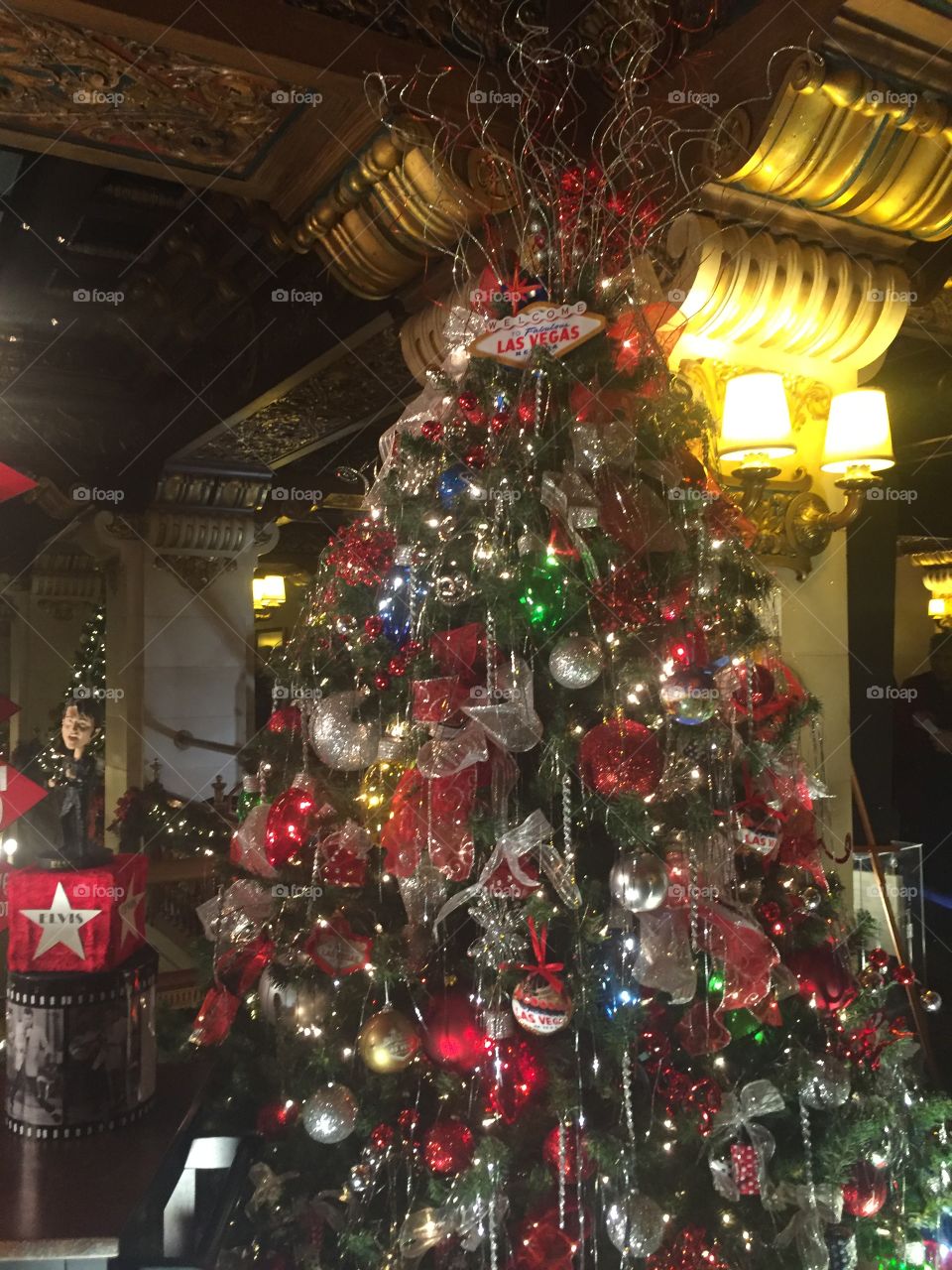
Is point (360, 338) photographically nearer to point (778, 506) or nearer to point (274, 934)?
point (778, 506)

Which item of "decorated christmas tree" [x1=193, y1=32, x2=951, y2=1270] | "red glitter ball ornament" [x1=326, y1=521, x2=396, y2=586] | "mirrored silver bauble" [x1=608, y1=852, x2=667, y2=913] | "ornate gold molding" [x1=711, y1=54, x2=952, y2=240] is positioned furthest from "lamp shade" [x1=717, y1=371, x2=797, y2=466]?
"mirrored silver bauble" [x1=608, y1=852, x2=667, y2=913]

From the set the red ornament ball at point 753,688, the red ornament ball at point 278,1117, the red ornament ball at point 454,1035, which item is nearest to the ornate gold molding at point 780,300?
the red ornament ball at point 753,688

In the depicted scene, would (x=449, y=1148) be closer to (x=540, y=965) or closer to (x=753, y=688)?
(x=540, y=965)

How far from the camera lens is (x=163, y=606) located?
4.11 m

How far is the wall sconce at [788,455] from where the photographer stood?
224cm

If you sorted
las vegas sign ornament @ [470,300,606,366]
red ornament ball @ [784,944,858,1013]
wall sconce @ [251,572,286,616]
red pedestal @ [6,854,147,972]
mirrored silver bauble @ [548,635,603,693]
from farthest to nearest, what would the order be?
wall sconce @ [251,572,286,616] < red ornament ball @ [784,944,858,1013] < las vegas sign ornament @ [470,300,606,366] < mirrored silver bauble @ [548,635,603,693] < red pedestal @ [6,854,147,972]

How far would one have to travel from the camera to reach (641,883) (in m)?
1.34

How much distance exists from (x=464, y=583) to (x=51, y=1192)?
0.89m

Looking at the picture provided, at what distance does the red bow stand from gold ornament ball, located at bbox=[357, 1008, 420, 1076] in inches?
6.7

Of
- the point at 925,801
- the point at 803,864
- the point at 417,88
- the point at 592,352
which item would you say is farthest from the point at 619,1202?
the point at 925,801

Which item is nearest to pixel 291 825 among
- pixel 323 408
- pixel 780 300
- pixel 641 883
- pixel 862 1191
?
pixel 641 883

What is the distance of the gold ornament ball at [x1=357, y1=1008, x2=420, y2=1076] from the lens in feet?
4.58

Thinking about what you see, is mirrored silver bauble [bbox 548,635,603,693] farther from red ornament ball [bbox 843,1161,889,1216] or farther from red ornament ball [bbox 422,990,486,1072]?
red ornament ball [bbox 843,1161,889,1216]

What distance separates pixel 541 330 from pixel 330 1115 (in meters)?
1.20
